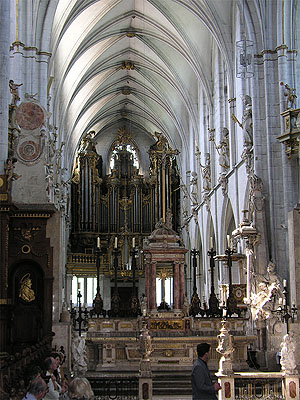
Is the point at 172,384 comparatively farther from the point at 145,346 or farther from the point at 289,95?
the point at 289,95

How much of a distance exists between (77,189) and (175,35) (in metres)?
14.5

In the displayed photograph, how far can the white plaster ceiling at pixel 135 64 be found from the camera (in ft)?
89.7

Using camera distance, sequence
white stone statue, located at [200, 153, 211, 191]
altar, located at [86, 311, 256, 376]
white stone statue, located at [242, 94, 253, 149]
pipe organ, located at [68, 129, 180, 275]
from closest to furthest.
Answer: altar, located at [86, 311, 256, 376] → white stone statue, located at [242, 94, 253, 149] → white stone statue, located at [200, 153, 211, 191] → pipe organ, located at [68, 129, 180, 275]

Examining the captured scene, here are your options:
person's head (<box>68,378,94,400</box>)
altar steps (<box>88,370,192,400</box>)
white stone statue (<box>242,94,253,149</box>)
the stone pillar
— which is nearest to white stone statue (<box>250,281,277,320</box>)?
the stone pillar

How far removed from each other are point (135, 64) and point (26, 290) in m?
24.9

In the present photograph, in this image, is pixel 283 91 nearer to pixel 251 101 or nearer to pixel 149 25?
pixel 251 101

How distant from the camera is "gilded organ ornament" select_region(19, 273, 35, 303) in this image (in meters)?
15.1

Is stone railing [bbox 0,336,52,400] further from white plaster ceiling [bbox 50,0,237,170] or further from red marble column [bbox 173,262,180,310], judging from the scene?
white plaster ceiling [bbox 50,0,237,170]

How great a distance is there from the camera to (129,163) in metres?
44.7

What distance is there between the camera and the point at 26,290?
15.1 meters

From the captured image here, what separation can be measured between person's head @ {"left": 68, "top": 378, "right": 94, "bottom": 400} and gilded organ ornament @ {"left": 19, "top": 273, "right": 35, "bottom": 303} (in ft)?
11.1

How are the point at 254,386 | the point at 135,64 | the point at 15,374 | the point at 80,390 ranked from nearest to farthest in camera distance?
the point at 15,374 < the point at 80,390 < the point at 254,386 < the point at 135,64

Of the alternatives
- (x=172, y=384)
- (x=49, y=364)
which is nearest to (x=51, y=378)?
(x=49, y=364)

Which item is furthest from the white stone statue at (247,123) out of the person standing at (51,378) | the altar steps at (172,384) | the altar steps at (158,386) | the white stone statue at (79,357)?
the person standing at (51,378)
